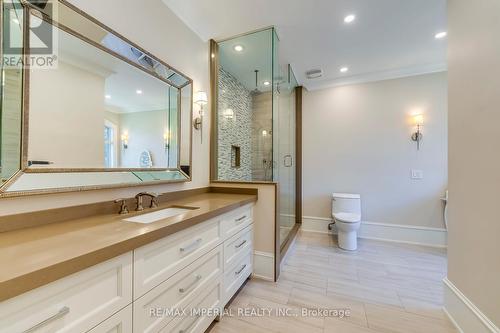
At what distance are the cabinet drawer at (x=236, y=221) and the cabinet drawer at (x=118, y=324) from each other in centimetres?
76

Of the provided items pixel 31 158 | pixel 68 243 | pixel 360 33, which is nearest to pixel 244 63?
pixel 360 33

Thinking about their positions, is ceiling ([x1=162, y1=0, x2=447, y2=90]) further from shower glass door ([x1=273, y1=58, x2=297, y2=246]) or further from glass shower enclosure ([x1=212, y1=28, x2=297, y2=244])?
shower glass door ([x1=273, y1=58, x2=297, y2=246])

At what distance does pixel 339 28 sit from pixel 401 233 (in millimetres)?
3042

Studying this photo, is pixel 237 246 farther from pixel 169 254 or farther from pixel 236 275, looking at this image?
pixel 169 254

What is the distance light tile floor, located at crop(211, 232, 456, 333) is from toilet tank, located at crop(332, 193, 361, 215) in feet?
1.86

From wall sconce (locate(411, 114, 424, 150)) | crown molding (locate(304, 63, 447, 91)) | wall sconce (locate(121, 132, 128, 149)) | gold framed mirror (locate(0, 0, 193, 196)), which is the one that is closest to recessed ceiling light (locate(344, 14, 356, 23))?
crown molding (locate(304, 63, 447, 91))

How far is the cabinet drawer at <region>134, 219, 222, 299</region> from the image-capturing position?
0.88m

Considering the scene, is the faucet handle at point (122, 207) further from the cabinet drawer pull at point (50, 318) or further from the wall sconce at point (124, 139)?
the cabinet drawer pull at point (50, 318)

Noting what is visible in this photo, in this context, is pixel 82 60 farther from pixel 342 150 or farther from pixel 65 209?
pixel 342 150

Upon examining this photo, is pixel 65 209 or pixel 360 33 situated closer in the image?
pixel 65 209

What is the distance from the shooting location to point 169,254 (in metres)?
1.04

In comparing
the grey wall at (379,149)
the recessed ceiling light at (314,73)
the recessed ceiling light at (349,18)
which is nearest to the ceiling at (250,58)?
the recessed ceiling light at (349,18)

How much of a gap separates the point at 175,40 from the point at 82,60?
92cm

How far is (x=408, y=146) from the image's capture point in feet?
10.2
